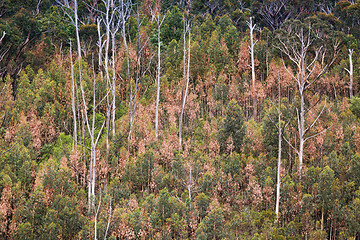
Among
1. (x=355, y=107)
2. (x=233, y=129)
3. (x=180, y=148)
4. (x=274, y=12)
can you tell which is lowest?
(x=180, y=148)

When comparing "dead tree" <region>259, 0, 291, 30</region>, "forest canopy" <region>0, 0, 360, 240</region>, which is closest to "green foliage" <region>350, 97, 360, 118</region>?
"forest canopy" <region>0, 0, 360, 240</region>

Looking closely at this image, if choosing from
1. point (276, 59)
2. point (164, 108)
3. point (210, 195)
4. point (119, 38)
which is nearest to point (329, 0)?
point (276, 59)

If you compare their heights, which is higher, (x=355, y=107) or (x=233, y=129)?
(x=355, y=107)

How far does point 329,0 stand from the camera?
91.4 ft

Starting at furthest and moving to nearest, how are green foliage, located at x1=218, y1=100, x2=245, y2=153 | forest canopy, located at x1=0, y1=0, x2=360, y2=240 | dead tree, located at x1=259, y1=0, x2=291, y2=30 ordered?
dead tree, located at x1=259, y1=0, x2=291, y2=30 < green foliage, located at x1=218, y1=100, x2=245, y2=153 < forest canopy, located at x1=0, y1=0, x2=360, y2=240

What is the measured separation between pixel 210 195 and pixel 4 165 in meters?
7.03

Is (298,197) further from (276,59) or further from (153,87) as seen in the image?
(276,59)

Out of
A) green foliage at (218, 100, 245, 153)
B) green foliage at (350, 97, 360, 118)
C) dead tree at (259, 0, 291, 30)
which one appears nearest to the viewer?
green foliage at (218, 100, 245, 153)

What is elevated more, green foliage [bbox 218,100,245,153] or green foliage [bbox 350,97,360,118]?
green foliage [bbox 350,97,360,118]

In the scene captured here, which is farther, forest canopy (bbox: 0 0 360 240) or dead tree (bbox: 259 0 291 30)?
dead tree (bbox: 259 0 291 30)

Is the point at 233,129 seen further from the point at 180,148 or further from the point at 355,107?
the point at 355,107

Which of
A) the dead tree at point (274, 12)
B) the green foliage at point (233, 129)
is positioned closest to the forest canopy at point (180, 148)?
the green foliage at point (233, 129)

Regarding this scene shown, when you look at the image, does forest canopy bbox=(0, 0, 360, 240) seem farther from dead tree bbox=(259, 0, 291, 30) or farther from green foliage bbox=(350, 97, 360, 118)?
dead tree bbox=(259, 0, 291, 30)

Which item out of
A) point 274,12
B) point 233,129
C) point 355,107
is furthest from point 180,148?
point 274,12
